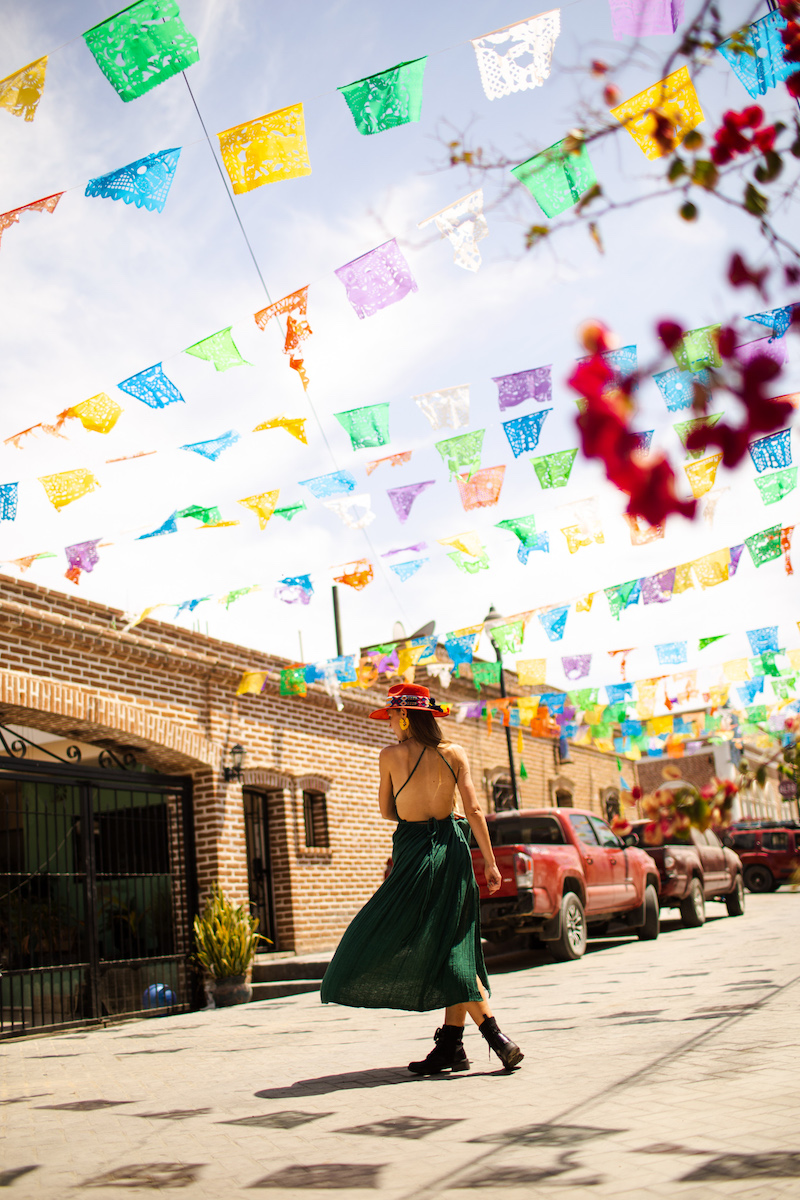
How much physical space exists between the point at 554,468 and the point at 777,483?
2.78 metres

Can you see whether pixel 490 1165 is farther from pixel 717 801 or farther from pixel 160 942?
pixel 160 942

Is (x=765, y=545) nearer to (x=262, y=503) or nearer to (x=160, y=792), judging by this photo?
(x=262, y=503)

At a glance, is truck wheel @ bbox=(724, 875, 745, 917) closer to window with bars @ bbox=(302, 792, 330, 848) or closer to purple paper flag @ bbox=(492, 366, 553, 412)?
window with bars @ bbox=(302, 792, 330, 848)

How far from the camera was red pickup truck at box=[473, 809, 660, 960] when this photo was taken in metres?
10.8

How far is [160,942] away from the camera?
38.3 ft

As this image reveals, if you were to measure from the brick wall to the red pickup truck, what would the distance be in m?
2.96

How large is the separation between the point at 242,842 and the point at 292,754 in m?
2.06

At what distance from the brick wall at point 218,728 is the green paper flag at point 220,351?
10.5 feet

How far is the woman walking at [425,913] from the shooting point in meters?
4.63

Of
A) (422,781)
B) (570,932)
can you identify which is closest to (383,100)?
(422,781)

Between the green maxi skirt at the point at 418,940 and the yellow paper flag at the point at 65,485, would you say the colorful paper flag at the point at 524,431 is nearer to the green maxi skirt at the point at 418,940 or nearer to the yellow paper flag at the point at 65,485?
the yellow paper flag at the point at 65,485

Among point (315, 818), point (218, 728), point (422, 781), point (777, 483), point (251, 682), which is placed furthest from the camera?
point (315, 818)

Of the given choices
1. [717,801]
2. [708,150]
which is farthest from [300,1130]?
[708,150]

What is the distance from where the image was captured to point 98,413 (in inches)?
341
